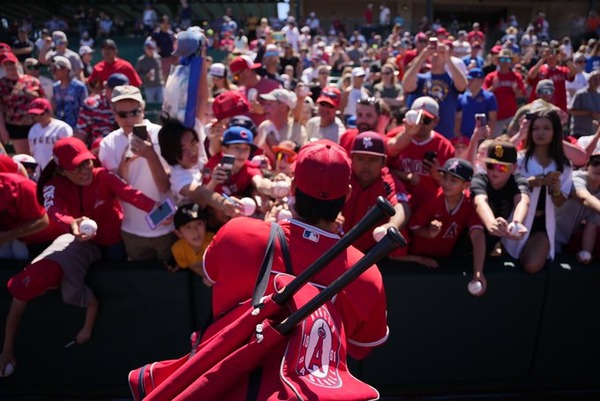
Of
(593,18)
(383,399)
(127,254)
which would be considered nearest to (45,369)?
(127,254)

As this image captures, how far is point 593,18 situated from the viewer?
20.9 meters

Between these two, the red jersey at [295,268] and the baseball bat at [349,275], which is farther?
the red jersey at [295,268]

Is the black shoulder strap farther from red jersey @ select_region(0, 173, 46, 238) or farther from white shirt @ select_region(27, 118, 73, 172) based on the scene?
white shirt @ select_region(27, 118, 73, 172)

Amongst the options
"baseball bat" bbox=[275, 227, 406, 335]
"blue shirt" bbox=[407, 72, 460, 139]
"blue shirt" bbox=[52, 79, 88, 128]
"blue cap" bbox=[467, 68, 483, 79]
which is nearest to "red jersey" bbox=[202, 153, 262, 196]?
"baseball bat" bbox=[275, 227, 406, 335]

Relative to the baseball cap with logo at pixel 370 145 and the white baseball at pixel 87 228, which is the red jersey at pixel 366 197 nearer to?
the baseball cap with logo at pixel 370 145

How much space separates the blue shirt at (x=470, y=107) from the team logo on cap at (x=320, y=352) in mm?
5193

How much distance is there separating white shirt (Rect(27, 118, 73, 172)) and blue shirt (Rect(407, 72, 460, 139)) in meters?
A: 3.88

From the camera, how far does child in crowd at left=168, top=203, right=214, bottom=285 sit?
318cm

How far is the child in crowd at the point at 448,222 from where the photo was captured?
324 cm

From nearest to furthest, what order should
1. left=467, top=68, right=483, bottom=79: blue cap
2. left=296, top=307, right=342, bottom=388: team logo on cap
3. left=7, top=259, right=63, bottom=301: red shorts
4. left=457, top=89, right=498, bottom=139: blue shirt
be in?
left=296, top=307, right=342, bottom=388: team logo on cap → left=7, top=259, right=63, bottom=301: red shorts → left=457, top=89, right=498, bottom=139: blue shirt → left=467, top=68, right=483, bottom=79: blue cap

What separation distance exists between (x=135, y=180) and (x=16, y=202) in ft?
2.37

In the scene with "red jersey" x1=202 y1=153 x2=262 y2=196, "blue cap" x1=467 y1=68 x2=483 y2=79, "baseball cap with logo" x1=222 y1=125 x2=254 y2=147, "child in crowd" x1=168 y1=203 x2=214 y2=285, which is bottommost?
"child in crowd" x1=168 y1=203 x2=214 y2=285

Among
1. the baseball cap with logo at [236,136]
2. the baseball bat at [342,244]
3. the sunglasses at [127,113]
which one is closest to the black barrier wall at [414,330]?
the baseball cap with logo at [236,136]

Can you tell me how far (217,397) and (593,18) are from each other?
24263 millimetres
